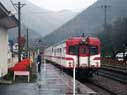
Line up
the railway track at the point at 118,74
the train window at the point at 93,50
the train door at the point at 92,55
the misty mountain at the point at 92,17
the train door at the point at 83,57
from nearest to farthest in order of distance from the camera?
the train door at the point at 83,57
the train door at the point at 92,55
the train window at the point at 93,50
the railway track at the point at 118,74
the misty mountain at the point at 92,17

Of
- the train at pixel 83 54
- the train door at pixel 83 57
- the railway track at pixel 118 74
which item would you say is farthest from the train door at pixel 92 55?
the railway track at pixel 118 74

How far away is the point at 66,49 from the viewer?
114ft

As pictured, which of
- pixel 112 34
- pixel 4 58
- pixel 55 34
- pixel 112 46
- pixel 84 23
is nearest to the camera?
pixel 4 58

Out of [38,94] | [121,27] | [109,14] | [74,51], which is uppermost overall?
[109,14]

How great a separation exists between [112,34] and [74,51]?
180 ft

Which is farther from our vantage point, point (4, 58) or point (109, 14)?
point (109, 14)

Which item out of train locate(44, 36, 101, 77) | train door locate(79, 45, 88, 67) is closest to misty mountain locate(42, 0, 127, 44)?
train locate(44, 36, 101, 77)

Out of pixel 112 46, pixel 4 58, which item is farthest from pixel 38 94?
pixel 112 46

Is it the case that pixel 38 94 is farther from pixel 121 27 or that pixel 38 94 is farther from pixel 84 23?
pixel 84 23

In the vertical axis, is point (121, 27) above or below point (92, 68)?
above

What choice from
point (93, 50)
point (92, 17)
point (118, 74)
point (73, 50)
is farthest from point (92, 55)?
point (92, 17)

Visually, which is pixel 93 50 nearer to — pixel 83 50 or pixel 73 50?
pixel 83 50

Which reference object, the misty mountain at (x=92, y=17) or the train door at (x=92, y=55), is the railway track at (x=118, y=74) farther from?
the misty mountain at (x=92, y=17)

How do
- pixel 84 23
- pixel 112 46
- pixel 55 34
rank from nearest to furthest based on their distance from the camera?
pixel 112 46 → pixel 55 34 → pixel 84 23
